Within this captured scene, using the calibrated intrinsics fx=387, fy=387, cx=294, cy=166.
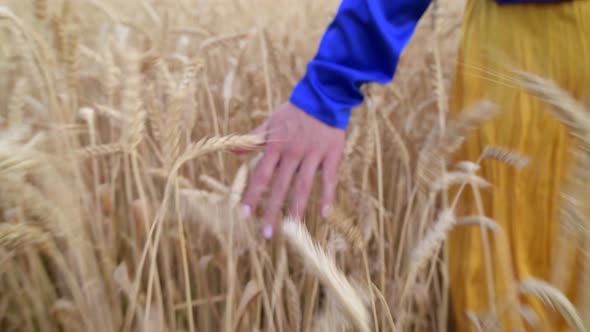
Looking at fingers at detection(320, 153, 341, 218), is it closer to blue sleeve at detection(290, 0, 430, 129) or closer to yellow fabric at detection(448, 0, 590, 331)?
blue sleeve at detection(290, 0, 430, 129)

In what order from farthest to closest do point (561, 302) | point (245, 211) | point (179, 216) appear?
point (245, 211)
point (179, 216)
point (561, 302)

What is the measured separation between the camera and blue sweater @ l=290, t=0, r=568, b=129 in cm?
51

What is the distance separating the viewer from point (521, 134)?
0.54 metres

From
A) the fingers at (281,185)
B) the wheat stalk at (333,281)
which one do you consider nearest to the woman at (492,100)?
the fingers at (281,185)

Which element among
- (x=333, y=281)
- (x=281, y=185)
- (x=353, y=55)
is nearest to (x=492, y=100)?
(x=353, y=55)

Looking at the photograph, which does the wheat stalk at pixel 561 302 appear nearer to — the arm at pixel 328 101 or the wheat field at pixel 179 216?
the wheat field at pixel 179 216

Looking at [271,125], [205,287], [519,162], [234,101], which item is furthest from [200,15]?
[519,162]

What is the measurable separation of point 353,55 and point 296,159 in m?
0.16

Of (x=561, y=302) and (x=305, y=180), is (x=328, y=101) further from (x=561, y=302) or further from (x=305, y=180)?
(x=561, y=302)

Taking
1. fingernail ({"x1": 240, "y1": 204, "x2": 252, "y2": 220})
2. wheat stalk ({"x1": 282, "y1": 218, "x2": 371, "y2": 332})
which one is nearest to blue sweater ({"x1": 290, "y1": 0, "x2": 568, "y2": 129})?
fingernail ({"x1": 240, "y1": 204, "x2": 252, "y2": 220})

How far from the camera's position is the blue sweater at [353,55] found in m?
0.51

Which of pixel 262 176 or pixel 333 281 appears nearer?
pixel 333 281

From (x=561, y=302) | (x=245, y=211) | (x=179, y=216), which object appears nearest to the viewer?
(x=561, y=302)

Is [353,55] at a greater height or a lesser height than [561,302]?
greater
